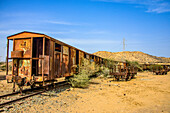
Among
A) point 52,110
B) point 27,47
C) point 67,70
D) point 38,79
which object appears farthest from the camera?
point 67,70

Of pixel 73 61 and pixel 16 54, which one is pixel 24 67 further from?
pixel 73 61

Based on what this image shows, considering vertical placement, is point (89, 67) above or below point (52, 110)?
above

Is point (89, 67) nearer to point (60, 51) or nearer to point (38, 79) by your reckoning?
point (60, 51)

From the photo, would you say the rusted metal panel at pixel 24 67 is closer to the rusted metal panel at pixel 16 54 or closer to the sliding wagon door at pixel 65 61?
the rusted metal panel at pixel 16 54

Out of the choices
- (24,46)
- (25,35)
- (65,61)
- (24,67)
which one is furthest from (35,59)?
(65,61)

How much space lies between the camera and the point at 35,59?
898 centimetres

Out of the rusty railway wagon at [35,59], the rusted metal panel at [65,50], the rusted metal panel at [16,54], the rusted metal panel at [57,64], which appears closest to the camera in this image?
the rusty railway wagon at [35,59]

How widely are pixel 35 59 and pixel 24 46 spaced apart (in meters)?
1.14

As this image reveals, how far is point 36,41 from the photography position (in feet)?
31.4

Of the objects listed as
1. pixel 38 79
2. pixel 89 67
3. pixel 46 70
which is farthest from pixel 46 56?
pixel 89 67

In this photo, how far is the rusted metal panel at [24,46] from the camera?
877 centimetres

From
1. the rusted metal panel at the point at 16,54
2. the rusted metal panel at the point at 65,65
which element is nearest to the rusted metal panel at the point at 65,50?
the rusted metal panel at the point at 65,65

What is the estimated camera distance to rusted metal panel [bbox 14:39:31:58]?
8772mm

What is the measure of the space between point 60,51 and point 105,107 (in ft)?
18.3
